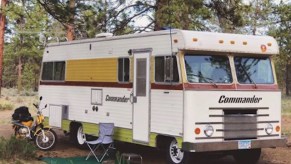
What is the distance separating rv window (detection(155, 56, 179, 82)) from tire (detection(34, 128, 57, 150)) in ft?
12.2

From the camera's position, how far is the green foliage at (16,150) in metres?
9.86

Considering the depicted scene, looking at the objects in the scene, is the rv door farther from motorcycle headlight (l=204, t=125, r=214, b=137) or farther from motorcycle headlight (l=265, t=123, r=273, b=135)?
motorcycle headlight (l=265, t=123, r=273, b=135)

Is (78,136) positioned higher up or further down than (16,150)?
higher up

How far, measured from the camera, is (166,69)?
962cm

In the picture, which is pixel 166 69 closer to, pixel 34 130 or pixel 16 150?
pixel 16 150

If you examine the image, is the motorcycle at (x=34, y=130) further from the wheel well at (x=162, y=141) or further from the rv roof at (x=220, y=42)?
the rv roof at (x=220, y=42)

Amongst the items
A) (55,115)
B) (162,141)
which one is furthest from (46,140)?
(162,141)

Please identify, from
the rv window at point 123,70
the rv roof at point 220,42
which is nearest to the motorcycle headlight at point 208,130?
the rv roof at point 220,42

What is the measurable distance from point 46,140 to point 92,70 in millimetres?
2091

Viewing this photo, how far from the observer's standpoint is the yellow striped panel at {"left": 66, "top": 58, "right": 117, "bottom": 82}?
11531 mm

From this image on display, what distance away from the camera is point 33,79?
178 feet

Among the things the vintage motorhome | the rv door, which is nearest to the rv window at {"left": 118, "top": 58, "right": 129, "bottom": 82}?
the vintage motorhome

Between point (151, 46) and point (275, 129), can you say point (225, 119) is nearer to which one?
point (275, 129)

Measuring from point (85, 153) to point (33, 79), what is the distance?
43600 mm
